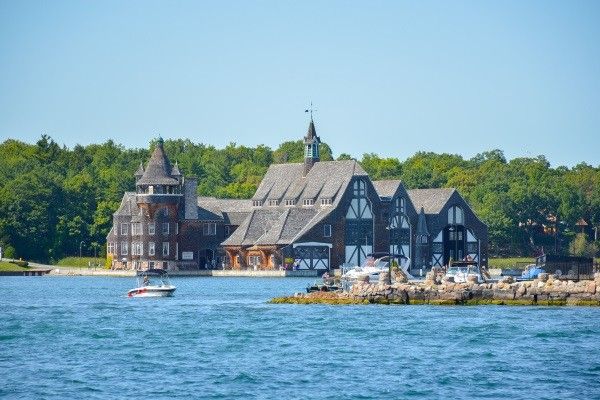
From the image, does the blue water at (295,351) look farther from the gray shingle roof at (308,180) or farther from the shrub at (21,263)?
the shrub at (21,263)

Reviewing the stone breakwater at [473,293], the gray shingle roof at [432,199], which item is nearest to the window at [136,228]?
the gray shingle roof at [432,199]

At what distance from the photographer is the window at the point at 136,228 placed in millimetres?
129625

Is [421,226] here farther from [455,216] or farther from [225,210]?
[225,210]

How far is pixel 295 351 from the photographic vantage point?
4853 cm

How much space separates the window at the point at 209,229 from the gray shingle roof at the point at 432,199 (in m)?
17.9

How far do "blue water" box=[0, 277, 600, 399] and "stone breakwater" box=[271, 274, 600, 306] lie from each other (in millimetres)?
1164

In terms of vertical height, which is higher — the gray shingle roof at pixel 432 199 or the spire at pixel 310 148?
the spire at pixel 310 148

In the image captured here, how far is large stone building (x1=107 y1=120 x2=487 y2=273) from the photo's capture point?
407 ft

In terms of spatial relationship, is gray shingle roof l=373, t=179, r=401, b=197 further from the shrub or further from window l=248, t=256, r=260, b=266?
the shrub

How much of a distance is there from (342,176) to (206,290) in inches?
1486

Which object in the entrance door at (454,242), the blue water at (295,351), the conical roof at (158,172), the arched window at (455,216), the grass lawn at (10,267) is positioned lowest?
the blue water at (295,351)

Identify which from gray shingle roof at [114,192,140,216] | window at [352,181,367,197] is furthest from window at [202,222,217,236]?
window at [352,181,367,197]

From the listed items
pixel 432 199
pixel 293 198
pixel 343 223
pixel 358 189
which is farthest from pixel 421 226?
pixel 293 198

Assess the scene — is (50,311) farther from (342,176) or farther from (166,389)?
(342,176)
